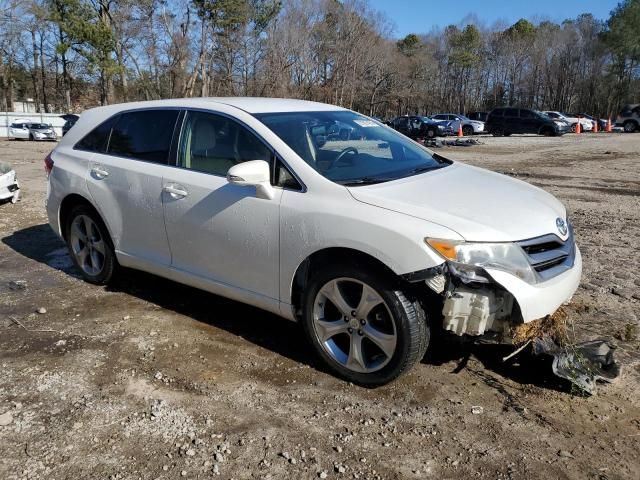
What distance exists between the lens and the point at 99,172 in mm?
4734

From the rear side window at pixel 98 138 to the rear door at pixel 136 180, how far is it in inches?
1.1

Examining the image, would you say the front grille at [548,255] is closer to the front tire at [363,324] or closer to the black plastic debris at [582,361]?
the black plastic debris at [582,361]

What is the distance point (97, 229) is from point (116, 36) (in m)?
44.6

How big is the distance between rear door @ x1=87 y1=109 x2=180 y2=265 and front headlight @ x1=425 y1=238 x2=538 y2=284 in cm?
224

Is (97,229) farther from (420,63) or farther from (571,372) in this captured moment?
(420,63)

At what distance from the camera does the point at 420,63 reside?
7450 cm

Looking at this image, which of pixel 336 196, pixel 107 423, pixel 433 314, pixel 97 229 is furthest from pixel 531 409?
pixel 97 229

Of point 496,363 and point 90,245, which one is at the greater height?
point 90,245

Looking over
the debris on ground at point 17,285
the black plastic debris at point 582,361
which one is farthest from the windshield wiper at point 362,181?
the debris on ground at point 17,285

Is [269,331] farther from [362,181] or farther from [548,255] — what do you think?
[548,255]

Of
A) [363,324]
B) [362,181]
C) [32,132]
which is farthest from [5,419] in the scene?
[32,132]

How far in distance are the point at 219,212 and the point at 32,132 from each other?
112 feet

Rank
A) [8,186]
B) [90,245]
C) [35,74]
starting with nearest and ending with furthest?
[90,245] → [8,186] → [35,74]

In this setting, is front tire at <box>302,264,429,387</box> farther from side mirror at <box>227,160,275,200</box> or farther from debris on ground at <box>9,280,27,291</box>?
debris on ground at <box>9,280,27,291</box>
